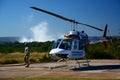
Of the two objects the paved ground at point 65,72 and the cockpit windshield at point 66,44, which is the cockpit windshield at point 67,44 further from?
the paved ground at point 65,72

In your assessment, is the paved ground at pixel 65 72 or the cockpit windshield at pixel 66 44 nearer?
the paved ground at pixel 65 72

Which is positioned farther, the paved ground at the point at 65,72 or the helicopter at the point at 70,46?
the helicopter at the point at 70,46

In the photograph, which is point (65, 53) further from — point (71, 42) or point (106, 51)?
point (106, 51)

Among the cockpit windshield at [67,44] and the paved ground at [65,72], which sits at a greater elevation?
the cockpit windshield at [67,44]

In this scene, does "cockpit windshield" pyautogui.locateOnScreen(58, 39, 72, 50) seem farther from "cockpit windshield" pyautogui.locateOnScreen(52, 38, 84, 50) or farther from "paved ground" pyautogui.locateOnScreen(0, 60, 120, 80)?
"paved ground" pyautogui.locateOnScreen(0, 60, 120, 80)

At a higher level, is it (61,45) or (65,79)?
(61,45)

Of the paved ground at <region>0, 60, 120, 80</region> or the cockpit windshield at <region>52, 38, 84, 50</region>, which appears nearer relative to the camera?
the paved ground at <region>0, 60, 120, 80</region>

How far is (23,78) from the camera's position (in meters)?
15.7

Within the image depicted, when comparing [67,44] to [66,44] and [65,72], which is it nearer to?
[66,44]

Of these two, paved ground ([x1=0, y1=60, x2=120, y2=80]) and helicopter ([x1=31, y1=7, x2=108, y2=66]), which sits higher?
helicopter ([x1=31, y1=7, x2=108, y2=66])

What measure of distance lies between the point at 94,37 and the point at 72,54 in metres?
3.01

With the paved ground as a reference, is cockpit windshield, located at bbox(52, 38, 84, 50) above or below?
above

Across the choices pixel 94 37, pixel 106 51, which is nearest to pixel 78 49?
pixel 94 37

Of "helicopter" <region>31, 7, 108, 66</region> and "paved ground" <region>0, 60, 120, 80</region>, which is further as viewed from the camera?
"helicopter" <region>31, 7, 108, 66</region>
